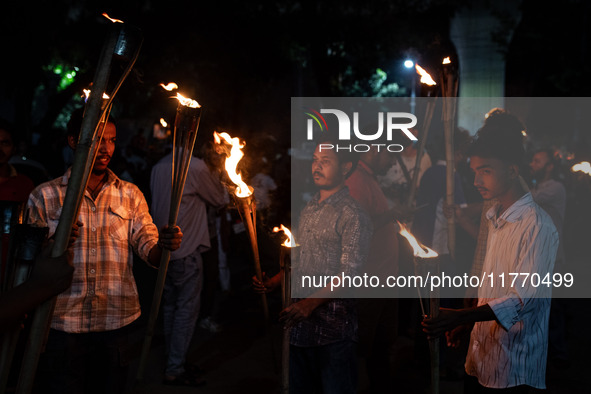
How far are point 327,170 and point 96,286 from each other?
1575mm

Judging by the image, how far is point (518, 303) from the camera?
2.86m

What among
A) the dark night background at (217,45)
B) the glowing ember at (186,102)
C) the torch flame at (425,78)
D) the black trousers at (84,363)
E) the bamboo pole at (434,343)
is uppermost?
the dark night background at (217,45)

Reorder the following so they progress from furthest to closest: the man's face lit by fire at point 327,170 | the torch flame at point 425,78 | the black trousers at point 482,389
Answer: the torch flame at point 425,78 → the man's face lit by fire at point 327,170 → the black trousers at point 482,389

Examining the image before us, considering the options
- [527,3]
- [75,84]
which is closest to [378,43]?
[527,3]

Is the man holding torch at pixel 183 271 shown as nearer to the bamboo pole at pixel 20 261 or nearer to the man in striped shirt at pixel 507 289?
the man in striped shirt at pixel 507 289

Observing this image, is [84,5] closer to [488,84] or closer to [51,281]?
[488,84]

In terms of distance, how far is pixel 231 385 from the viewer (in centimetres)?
568

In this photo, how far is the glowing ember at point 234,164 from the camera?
11.3ft

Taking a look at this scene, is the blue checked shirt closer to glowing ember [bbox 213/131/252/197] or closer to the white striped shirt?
glowing ember [bbox 213/131/252/197]

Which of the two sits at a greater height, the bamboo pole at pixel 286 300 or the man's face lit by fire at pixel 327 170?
the man's face lit by fire at pixel 327 170

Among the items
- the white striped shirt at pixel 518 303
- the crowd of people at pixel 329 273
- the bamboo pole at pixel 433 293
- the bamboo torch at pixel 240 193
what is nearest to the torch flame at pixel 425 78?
the crowd of people at pixel 329 273

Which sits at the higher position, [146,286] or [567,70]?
[567,70]

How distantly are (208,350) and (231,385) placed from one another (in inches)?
43.8

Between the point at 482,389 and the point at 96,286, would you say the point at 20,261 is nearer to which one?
the point at 96,286
